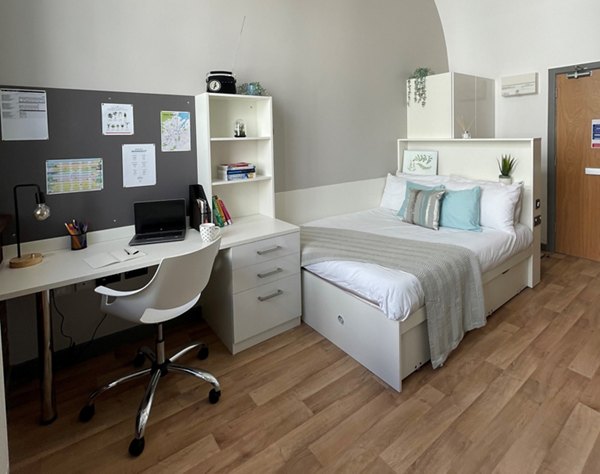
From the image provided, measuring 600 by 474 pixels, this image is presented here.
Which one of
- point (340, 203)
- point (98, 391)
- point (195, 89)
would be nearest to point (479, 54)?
point (340, 203)

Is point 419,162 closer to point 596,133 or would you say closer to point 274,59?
point 596,133

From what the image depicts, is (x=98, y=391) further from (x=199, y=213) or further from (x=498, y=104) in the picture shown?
(x=498, y=104)

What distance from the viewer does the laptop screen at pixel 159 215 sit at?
2.41m

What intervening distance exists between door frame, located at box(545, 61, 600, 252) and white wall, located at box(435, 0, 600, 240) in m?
0.04

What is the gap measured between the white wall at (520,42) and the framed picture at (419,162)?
1057mm

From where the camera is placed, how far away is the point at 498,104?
4.30 metres

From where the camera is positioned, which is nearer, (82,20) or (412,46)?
(82,20)

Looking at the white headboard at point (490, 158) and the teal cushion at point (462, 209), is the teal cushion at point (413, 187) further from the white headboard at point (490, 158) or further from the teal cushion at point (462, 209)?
the white headboard at point (490, 158)

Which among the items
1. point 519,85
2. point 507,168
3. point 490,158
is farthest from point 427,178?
point 519,85

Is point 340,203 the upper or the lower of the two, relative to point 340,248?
upper

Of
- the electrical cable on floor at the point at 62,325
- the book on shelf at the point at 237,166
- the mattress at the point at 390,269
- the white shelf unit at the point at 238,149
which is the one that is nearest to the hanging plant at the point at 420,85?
the mattress at the point at 390,269

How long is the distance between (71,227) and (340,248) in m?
1.64

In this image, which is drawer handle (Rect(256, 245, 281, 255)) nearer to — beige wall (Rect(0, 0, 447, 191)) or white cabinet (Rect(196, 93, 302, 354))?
white cabinet (Rect(196, 93, 302, 354))

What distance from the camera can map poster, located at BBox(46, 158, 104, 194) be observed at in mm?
2205
